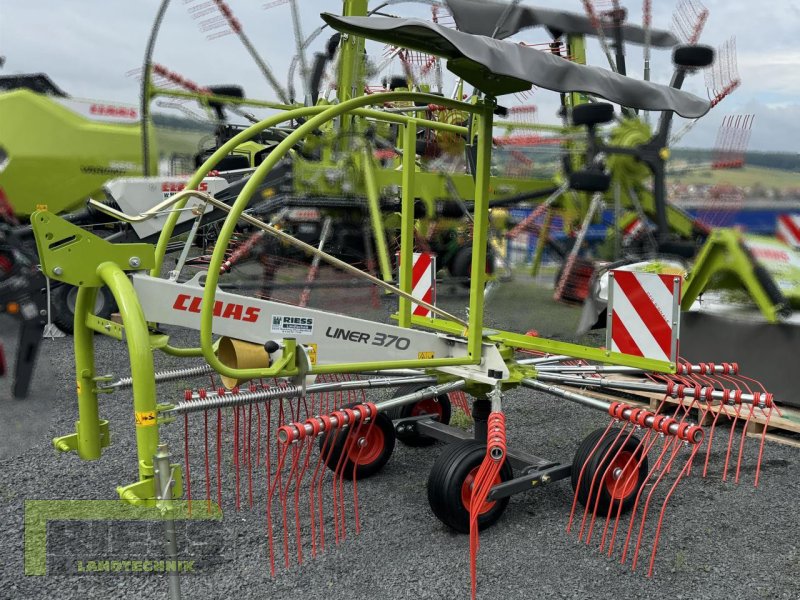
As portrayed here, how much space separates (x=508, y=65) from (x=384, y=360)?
1.28 metres

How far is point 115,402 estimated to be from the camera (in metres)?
5.04

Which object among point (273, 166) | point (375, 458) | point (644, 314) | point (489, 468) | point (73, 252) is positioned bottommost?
point (375, 458)

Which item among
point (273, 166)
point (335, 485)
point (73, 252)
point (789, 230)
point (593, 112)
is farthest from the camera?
point (789, 230)

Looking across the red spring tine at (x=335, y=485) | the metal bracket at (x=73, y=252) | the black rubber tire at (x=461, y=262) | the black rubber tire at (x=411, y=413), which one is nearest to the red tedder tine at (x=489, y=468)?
the red spring tine at (x=335, y=485)

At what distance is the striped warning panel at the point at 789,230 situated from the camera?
4.99 metres

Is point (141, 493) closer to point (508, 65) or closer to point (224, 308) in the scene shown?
point (224, 308)

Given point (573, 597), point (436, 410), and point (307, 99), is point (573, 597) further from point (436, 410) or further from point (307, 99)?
point (307, 99)

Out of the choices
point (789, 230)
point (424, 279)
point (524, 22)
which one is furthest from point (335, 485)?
point (789, 230)

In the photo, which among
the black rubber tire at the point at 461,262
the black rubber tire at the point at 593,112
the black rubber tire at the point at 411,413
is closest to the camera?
the black rubber tire at the point at 593,112

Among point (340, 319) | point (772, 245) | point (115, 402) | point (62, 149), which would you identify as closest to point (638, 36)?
point (772, 245)

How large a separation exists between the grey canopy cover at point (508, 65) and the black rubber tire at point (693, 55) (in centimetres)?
131

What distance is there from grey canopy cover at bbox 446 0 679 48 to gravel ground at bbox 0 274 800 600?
7.20 ft

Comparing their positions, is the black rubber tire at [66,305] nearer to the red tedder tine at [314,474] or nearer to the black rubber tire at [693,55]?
the red tedder tine at [314,474]

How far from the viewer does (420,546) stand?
117 inches
